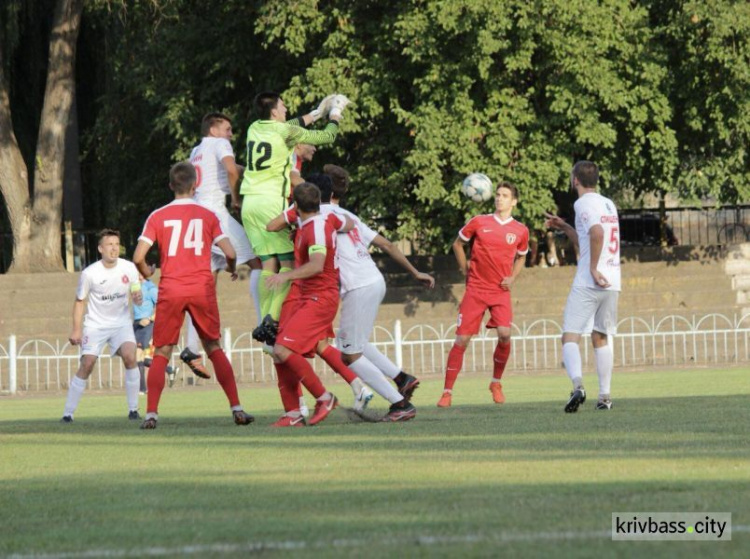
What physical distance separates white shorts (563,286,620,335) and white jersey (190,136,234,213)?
3.36 m

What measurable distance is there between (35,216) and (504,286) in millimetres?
19876

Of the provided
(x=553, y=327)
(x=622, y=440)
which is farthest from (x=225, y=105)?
(x=622, y=440)

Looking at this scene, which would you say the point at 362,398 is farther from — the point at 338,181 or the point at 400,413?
the point at 338,181

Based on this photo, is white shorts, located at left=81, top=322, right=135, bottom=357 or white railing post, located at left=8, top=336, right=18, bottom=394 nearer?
white shorts, located at left=81, top=322, right=135, bottom=357

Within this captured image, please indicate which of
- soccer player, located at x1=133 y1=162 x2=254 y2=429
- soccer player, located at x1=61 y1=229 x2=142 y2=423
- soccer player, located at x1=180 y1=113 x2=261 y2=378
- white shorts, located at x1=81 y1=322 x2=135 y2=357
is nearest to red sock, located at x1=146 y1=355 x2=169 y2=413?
soccer player, located at x1=133 y1=162 x2=254 y2=429

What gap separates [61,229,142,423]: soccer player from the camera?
15.5 m

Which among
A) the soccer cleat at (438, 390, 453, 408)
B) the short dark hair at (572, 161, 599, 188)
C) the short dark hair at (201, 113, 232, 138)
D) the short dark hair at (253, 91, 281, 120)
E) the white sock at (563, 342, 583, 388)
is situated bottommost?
the soccer cleat at (438, 390, 453, 408)

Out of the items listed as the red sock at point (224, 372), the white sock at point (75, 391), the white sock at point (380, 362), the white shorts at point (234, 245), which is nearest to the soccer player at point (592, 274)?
the white sock at point (380, 362)

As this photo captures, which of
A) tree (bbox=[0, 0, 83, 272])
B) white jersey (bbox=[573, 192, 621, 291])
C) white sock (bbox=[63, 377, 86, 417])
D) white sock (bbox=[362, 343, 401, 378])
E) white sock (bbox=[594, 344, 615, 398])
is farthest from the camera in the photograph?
tree (bbox=[0, 0, 83, 272])

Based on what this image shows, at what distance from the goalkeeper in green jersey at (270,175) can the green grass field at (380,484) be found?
1.51 metres

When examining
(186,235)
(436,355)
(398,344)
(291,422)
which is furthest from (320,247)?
(436,355)

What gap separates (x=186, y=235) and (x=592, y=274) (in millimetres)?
3649

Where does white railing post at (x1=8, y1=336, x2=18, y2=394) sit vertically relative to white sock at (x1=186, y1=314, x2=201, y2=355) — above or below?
below

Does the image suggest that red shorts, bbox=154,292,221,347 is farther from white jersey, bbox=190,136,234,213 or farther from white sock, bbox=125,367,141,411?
white sock, bbox=125,367,141,411
